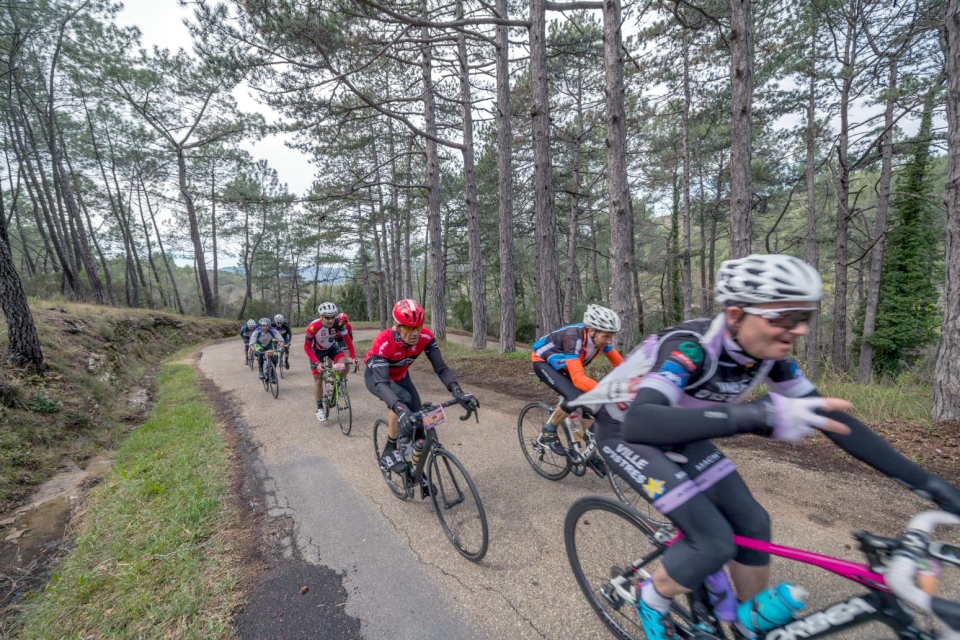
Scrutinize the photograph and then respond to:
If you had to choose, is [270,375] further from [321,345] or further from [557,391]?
[557,391]

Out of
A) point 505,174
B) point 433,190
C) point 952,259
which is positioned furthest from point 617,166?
point 433,190

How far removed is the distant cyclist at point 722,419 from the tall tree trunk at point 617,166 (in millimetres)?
6038

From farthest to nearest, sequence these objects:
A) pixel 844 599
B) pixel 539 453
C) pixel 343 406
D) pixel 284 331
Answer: pixel 284 331, pixel 343 406, pixel 539 453, pixel 844 599

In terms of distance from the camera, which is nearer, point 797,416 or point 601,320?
point 797,416

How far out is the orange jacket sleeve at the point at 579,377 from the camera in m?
3.68

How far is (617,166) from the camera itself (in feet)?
25.0

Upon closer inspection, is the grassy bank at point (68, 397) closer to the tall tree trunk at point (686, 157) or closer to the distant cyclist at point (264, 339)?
the distant cyclist at point (264, 339)

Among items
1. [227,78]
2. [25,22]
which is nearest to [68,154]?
[25,22]

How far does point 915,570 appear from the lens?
136 centimetres

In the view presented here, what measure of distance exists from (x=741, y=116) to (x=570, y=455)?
679 centimetres

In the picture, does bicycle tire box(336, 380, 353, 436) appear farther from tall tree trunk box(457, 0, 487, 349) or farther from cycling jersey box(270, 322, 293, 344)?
tall tree trunk box(457, 0, 487, 349)

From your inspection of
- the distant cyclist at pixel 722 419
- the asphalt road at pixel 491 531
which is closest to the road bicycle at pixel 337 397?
the asphalt road at pixel 491 531

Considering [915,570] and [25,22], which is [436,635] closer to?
[915,570]

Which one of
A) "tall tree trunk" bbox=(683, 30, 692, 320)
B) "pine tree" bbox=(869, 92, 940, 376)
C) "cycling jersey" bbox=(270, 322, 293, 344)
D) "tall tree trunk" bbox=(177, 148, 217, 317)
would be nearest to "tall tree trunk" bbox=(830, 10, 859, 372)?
"pine tree" bbox=(869, 92, 940, 376)
